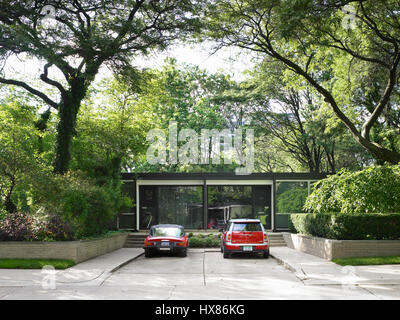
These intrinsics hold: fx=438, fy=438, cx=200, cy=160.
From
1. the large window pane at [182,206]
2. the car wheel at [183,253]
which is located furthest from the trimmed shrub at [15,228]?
the large window pane at [182,206]

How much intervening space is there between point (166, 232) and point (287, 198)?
38.5ft

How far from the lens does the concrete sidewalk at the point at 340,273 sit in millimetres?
10758

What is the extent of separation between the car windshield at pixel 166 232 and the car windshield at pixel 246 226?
2.62 metres

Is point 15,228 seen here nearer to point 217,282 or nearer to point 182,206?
point 217,282

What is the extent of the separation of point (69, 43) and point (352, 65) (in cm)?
1272

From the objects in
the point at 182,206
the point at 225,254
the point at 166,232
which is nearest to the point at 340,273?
the point at 225,254

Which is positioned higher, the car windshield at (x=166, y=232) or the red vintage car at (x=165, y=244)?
the car windshield at (x=166, y=232)

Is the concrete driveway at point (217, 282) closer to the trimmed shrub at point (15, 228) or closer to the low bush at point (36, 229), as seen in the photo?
the low bush at point (36, 229)

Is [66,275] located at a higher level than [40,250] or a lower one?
lower

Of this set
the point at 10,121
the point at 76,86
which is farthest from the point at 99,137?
the point at 10,121

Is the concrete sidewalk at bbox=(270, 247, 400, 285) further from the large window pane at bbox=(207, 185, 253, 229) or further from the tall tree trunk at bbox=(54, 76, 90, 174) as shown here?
the large window pane at bbox=(207, 185, 253, 229)

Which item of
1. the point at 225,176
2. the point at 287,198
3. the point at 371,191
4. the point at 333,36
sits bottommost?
the point at 287,198

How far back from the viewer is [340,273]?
40.0 feet

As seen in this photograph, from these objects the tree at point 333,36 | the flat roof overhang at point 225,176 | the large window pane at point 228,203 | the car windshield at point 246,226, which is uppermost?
the tree at point 333,36
